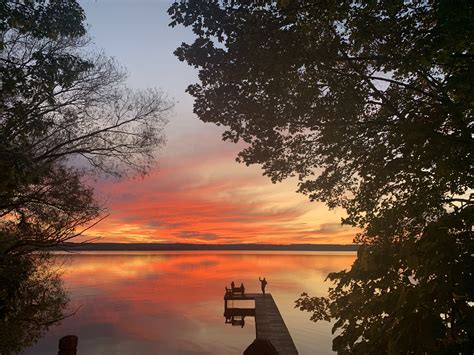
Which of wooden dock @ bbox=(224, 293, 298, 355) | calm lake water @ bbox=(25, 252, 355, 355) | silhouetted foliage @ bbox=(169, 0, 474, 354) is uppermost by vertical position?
silhouetted foliage @ bbox=(169, 0, 474, 354)

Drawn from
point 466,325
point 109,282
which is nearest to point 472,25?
point 466,325

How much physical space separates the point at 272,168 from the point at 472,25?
22.1ft

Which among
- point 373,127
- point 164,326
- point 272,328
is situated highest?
point 373,127

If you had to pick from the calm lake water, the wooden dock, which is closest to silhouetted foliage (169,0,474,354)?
the wooden dock

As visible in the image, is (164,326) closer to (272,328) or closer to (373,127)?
(272,328)

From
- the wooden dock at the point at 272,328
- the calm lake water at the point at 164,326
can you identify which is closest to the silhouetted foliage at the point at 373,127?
the wooden dock at the point at 272,328

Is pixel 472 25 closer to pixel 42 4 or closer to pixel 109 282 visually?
pixel 42 4

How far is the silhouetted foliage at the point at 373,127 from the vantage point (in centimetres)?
329

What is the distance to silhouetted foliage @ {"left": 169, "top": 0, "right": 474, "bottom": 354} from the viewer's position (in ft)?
10.8

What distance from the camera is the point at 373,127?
912 cm

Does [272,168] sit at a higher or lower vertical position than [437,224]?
higher

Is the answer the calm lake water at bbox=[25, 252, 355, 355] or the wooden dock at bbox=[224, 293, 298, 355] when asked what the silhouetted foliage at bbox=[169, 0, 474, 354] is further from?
the calm lake water at bbox=[25, 252, 355, 355]

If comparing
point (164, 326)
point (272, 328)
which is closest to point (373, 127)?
point (272, 328)

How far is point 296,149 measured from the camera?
10.4m
